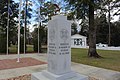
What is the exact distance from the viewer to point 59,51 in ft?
15.9

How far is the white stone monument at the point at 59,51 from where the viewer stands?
15.9 ft

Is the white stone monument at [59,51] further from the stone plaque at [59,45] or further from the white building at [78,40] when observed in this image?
the white building at [78,40]

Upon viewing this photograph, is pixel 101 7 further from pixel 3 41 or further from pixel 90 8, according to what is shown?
pixel 3 41

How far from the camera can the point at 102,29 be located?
43406 millimetres

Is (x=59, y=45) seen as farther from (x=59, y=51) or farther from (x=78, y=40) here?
(x=78, y=40)

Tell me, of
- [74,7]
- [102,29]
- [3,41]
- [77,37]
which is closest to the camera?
[74,7]

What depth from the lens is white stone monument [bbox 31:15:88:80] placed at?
15.9ft

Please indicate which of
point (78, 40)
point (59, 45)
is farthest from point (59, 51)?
point (78, 40)

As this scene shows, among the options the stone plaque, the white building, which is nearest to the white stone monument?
the stone plaque

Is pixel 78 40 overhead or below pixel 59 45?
overhead

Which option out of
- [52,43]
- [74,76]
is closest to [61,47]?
[52,43]

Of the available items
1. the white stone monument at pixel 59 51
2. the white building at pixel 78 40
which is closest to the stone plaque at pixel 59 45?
the white stone monument at pixel 59 51

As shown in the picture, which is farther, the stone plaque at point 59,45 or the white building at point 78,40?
the white building at point 78,40

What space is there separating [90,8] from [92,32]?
2.26 m
